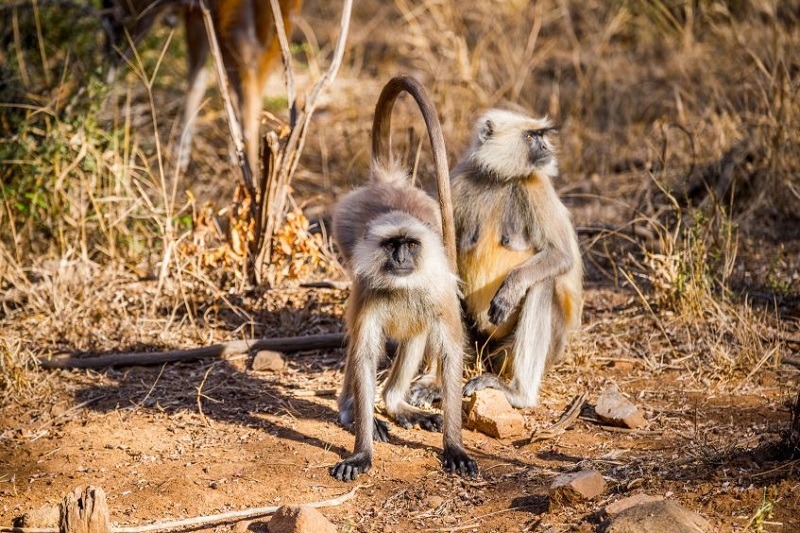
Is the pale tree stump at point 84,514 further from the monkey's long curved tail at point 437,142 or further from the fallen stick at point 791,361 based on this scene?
the fallen stick at point 791,361

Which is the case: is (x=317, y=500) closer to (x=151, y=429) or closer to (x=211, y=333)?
(x=151, y=429)

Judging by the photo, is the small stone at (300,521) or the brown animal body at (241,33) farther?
the brown animal body at (241,33)

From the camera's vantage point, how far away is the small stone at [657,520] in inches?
125

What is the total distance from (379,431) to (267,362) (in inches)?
41.8

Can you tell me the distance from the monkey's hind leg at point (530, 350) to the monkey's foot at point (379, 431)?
584 mm

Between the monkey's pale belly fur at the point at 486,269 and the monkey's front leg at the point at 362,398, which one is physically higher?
the monkey's pale belly fur at the point at 486,269

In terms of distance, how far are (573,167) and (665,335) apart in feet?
9.89

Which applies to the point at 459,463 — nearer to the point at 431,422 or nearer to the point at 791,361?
the point at 431,422

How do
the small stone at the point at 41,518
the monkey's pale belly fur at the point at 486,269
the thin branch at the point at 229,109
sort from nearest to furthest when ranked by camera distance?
1. the small stone at the point at 41,518
2. the monkey's pale belly fur at the point at 486,269
3. the thin branch at the point at 229,109

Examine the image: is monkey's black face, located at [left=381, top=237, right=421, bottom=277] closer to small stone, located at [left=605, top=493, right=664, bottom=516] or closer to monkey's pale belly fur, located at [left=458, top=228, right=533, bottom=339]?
monkey's pale belly fur, located at [left=458, top=228, right=533, bottom=339]

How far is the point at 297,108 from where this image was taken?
18.1ft

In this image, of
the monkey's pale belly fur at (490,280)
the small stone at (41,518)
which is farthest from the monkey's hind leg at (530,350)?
the small stone at (41,518)

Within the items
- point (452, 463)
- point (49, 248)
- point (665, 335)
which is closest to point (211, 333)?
point (49, 248)

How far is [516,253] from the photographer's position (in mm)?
4945
